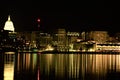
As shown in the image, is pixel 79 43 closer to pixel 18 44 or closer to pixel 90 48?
pixel 90 48

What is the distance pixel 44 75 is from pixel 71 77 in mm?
2293

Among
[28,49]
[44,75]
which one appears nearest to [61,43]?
[28,49]

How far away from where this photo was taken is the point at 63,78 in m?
30.9

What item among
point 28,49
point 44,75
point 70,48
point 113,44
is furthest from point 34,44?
point 44,75

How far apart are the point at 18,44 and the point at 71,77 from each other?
71022mm

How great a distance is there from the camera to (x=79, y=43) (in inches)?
4254

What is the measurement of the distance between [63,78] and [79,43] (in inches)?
3044

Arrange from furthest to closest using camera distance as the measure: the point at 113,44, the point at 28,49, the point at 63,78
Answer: the point at 113,44 → the point at 28,49 → the point at 63,78

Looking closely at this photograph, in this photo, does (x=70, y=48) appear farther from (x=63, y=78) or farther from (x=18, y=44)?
(x=63, y=78)

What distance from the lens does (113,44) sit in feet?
354

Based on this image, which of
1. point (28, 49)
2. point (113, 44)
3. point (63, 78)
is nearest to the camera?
point (63, 78)

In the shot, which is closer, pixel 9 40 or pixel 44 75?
pixel 44 75

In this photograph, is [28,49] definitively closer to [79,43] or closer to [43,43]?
[43,43]

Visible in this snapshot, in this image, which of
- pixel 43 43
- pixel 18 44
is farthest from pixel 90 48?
pixel 18 44
